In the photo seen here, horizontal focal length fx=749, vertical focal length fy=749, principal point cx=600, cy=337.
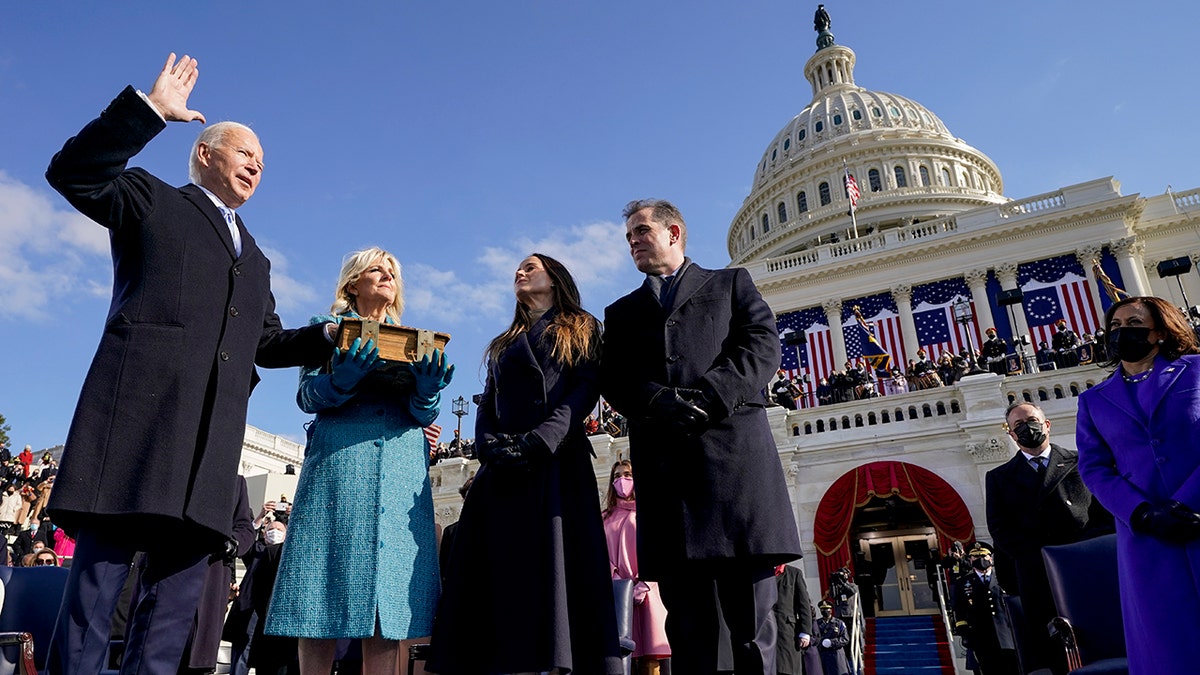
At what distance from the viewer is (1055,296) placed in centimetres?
2917

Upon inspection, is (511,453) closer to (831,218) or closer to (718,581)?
(718,581)

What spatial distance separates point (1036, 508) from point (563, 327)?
150 inches

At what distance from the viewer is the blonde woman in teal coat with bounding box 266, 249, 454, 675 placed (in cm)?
265

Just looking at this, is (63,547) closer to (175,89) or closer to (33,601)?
(33,601)

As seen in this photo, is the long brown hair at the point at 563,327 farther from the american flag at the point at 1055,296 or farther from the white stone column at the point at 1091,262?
the white stone column at the point at 1091,262

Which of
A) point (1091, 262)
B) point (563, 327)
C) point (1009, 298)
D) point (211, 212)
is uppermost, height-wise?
point (1091, 262)

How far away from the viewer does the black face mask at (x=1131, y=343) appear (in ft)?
11.5

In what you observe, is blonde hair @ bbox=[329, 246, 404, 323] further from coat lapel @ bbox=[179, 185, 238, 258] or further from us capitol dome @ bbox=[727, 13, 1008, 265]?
us capitol dome @ bbox=[727, 13, 1008, 265]

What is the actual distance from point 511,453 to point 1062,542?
13.7 ft

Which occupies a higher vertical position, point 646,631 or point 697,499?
point 697,499

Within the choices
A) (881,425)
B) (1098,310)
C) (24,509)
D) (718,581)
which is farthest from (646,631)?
(1098,310)

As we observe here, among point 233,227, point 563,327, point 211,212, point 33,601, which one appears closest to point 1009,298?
point 563,327

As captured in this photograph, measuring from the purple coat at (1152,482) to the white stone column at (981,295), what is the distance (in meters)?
29.2

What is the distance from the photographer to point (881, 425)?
17438 mm
